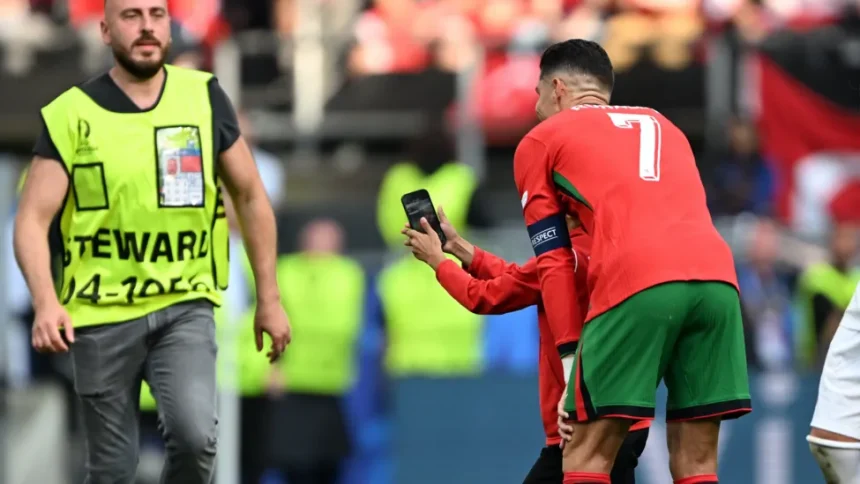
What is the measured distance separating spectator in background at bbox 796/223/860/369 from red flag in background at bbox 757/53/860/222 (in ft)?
5.95

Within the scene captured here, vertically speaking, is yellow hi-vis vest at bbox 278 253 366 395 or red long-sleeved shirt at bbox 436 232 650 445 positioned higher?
red long-sleeved shirt at bbox 436 232 650 445

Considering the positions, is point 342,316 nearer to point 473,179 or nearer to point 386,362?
point 386,362

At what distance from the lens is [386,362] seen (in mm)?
13211

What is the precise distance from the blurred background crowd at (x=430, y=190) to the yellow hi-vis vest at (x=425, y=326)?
2 centimetres

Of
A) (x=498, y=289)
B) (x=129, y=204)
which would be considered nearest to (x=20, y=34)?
(x=129, y=204)

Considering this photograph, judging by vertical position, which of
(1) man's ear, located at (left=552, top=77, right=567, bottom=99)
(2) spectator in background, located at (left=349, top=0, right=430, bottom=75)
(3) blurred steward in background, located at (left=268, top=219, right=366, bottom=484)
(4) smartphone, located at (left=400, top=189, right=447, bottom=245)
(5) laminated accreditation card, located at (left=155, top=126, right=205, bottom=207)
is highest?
(2) spectator in background, located at (left=349, top=0, right=430, bottom=75)

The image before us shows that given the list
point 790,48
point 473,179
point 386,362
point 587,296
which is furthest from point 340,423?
point 587,296

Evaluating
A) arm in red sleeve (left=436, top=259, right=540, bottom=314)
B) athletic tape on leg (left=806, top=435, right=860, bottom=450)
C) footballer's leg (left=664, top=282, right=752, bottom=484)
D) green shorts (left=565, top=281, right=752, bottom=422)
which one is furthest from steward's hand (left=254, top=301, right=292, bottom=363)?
athletic tape on leg (left=806, top=435, right=860, bottom=450)

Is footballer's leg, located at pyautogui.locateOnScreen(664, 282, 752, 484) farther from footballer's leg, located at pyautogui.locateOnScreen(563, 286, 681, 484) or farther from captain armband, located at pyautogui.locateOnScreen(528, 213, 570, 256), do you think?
captain armband, located at pyautogui.locateOnScreen(528, 213, 570, 256)

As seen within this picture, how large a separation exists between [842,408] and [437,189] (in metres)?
6.62

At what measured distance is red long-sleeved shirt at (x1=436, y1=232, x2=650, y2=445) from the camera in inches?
250

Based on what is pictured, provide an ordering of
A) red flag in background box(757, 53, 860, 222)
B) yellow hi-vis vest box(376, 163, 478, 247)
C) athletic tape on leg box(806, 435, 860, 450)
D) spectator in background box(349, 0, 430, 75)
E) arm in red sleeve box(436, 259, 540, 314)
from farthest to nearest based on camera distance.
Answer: spectator in background box(349, 0, 430, 75) → red flag in background box(757, 53, 860, 222) → yellow hi-vis vest box(376, 163, 478, 247) → athletic tape on leg box(806, 435, 860, 450) → arm in red sleeve box(436, 259, 540, 314)

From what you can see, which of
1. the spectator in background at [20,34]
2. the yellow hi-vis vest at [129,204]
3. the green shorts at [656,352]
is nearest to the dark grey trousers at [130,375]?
the yellow hi-vis vest at [129,204]

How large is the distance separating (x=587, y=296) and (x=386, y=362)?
6.93 m
